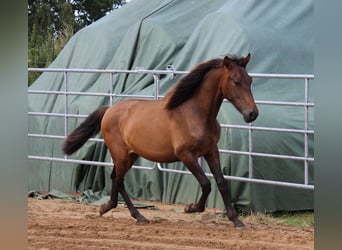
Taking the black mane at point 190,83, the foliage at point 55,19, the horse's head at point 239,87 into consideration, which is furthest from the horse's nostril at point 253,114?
the foliage at point 55,19

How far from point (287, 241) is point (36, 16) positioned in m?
12.2

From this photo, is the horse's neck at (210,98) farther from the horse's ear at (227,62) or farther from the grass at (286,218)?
the grass at (286,218)

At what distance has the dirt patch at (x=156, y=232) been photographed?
5137mm

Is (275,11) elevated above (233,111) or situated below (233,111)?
above

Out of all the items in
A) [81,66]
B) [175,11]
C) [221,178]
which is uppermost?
[175,11]

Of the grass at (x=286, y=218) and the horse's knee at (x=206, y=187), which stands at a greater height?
the horse's knee at (x=206, y=187)

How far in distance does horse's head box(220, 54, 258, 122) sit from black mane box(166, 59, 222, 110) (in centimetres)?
20

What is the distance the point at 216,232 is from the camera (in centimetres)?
567

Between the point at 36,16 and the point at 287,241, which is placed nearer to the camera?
the point at 287,241

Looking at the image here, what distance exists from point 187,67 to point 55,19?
9.22 metres

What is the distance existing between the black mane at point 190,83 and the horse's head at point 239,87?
0.65ft
